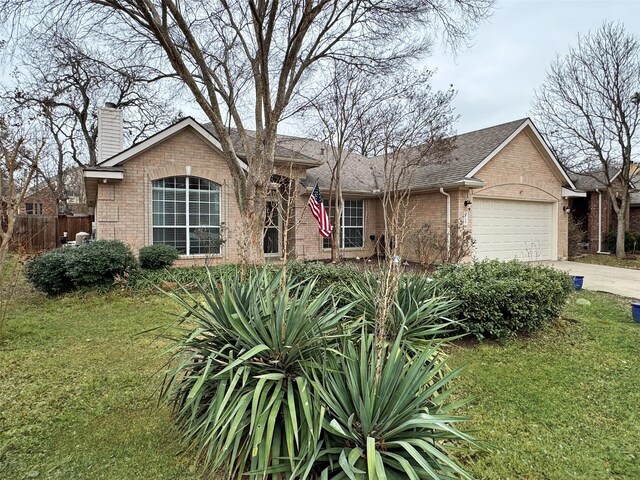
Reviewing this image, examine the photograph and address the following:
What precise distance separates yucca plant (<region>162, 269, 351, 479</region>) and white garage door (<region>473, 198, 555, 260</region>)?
12.5m

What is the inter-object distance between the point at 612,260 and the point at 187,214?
17663 millimetres

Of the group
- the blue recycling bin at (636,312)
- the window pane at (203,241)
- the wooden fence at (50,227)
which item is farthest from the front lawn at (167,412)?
the wooden fence at (50,227)

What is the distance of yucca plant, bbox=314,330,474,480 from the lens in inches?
88.3

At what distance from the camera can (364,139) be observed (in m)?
14.7

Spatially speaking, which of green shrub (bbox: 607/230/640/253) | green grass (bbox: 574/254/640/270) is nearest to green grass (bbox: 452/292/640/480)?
green grass (bbox: 574/254/640/270)

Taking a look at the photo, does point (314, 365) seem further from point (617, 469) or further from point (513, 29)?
point (513, 29)

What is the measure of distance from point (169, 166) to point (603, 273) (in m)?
14.9

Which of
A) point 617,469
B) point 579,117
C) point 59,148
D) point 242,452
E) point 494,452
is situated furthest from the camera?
point 59,148

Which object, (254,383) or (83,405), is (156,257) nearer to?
(83,405)

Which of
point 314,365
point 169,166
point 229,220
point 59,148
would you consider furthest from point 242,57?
point 59,148

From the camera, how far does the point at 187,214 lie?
12.3m

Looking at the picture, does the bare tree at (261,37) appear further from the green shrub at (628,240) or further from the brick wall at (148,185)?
the green shrub at (628,240)

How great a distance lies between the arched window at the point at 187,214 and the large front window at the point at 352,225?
18.8 feet

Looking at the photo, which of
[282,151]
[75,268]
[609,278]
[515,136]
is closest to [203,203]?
[282,151]
